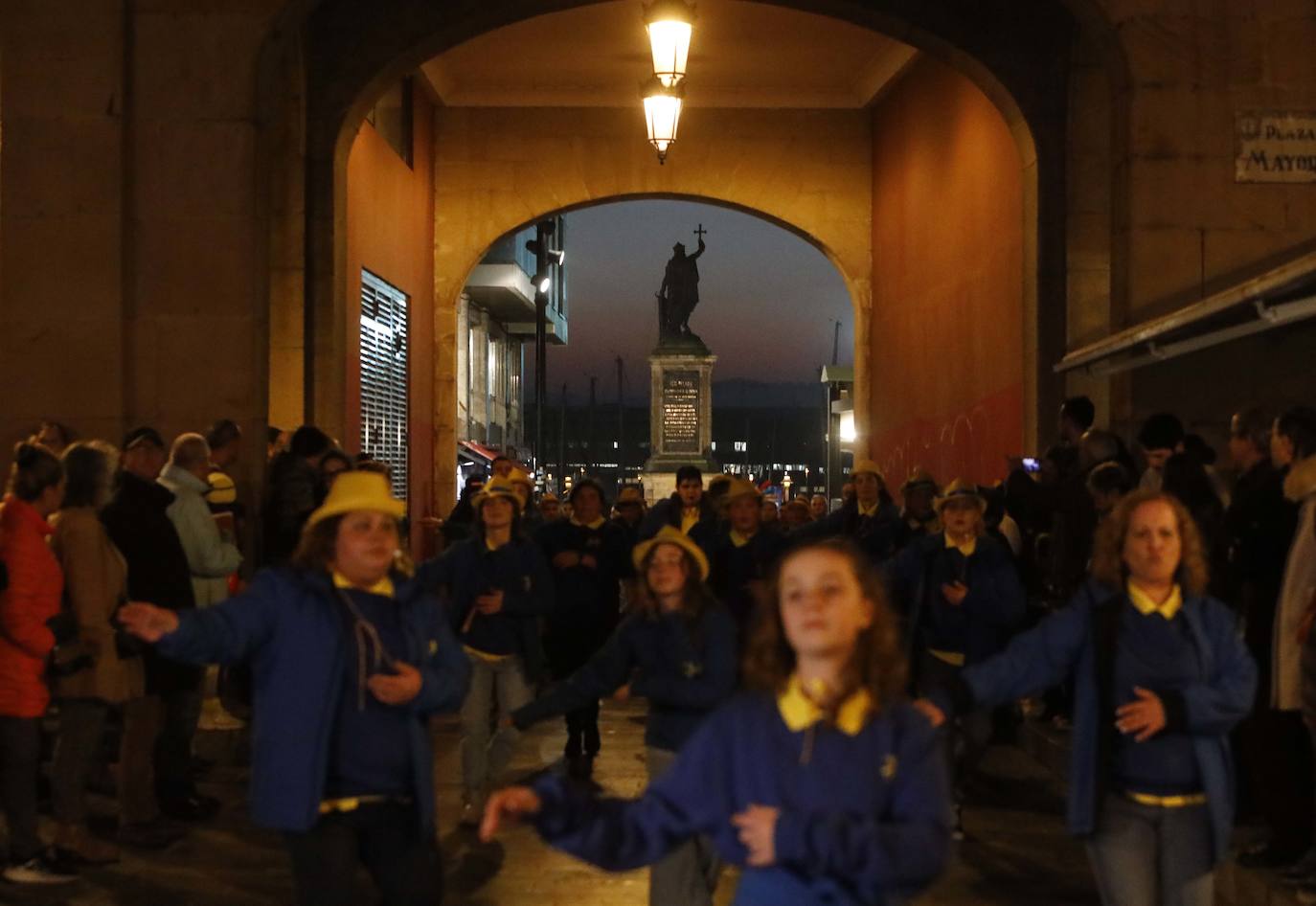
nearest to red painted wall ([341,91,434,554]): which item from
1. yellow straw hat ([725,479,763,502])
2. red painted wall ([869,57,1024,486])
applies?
red painted wall ([869,57,1024,486])

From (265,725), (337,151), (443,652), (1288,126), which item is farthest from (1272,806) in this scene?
(337,151)

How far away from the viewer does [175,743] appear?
8.82m

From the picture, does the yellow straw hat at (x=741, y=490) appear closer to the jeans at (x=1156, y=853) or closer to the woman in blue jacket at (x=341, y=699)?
the woman in blue jacket at (x=341, y=699)

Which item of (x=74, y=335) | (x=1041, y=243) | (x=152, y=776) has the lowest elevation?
(x=152, y=776)

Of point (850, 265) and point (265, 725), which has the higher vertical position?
point (850, 265)

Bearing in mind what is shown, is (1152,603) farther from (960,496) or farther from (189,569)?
(189,569)

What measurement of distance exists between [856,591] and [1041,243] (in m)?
11.7

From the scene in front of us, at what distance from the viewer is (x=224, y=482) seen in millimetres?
10359

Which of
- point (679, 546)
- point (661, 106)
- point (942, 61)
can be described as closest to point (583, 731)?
point (679, 546)

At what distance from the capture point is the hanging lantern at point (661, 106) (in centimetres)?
1433

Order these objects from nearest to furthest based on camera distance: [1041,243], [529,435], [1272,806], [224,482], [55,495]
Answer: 1. [1272,806]
2. [55,495]
3. [224,482]
4. [1041,243]
5. [529,435]

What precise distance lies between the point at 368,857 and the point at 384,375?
1571 centimetres

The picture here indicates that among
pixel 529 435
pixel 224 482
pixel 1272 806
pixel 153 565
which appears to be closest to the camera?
pixel 1272 806

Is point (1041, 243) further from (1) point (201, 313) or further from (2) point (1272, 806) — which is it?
(2) point (1272, 806)
